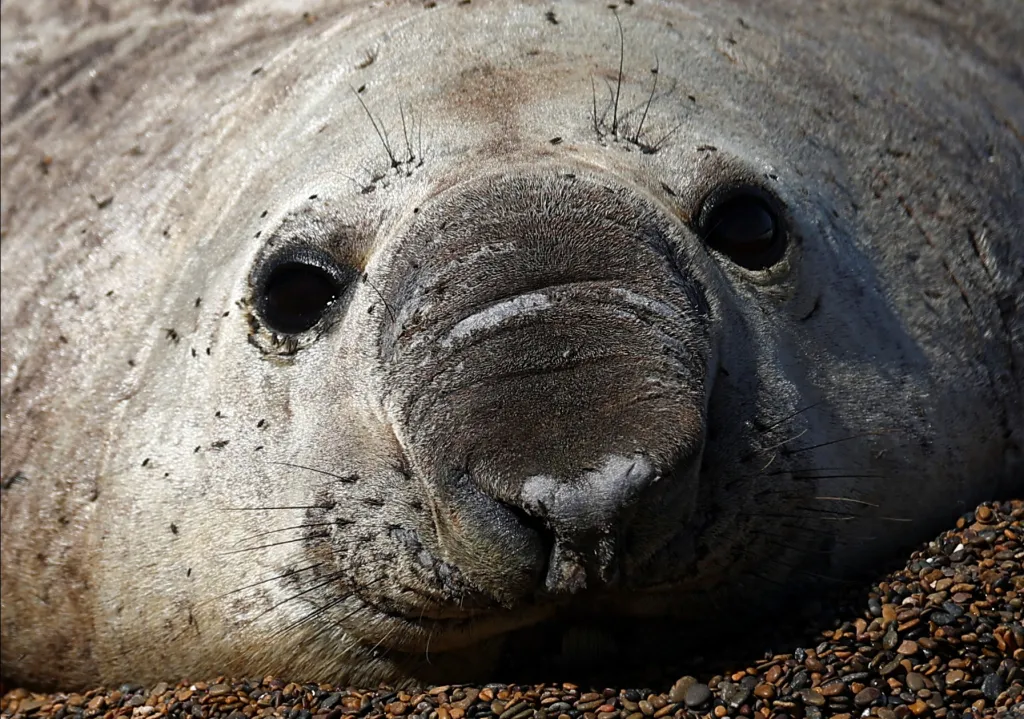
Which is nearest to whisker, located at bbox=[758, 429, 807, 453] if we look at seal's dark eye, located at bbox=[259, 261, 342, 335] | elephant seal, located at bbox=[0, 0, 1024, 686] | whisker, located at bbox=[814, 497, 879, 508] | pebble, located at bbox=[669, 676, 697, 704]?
elephant seal, located at bbox=[0, 0, 1024, 686]

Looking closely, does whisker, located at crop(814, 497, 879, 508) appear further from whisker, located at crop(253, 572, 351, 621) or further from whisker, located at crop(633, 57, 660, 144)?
whisker, located at crop(253, 572, 351, 621)

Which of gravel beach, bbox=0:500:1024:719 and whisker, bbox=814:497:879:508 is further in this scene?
whisker, bbox=814:497:879:508

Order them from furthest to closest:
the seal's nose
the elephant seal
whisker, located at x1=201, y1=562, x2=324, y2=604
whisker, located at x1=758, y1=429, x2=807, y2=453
A: whisker, located at x1=201, y1=562, x2=324, y2=604
whisker, located at x1=758, y1=429, x2=807, y2=453
the elephant seal
the seal's nose

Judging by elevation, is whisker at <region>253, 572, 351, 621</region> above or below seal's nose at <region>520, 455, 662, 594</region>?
above

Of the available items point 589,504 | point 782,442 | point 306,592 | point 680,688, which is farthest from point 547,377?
point 306,592

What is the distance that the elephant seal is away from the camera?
3.22m

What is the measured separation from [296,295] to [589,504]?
1.19 meters

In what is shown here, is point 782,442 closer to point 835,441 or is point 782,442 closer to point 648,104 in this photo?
point 835,441

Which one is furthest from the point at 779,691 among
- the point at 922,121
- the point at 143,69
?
the point at 143,69

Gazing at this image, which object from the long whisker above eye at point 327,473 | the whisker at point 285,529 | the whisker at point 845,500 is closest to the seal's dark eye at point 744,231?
the whisker at point 845,500

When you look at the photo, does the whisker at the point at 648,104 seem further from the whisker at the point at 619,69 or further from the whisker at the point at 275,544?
the whisker at the point at 275,544

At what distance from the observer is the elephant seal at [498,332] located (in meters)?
3.22

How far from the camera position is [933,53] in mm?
4938

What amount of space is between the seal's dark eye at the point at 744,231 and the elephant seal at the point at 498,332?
10 mm
